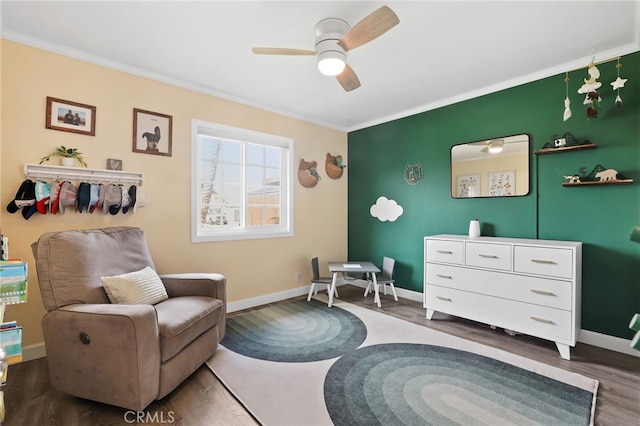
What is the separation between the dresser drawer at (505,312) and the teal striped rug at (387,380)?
11.8 inches

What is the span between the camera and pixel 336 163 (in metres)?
4.55

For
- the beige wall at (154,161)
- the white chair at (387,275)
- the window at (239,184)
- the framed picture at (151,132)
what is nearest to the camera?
the beige wall at (154,161)

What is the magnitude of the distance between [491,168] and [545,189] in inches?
21.0

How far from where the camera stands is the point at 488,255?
2744mm

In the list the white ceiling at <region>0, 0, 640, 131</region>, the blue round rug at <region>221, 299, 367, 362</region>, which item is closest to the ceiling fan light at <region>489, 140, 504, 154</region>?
the white ceiling at <region>0, 0, 640, 131</region>

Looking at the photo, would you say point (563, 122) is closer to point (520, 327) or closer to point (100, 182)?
point (520, 327)

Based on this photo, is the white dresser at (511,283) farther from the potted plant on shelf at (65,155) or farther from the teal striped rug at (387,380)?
the potted plant on shelf at (65,155)

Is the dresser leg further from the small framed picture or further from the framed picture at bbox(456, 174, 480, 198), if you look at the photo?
the small framed picture

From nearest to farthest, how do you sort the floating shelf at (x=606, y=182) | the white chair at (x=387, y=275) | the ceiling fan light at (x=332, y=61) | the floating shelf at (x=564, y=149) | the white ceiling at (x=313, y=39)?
1. the white ceiling at (x=313, y=39)
2. the ceiling fan light at (x=332, y=61)
3. the floating shelf at (x=606, y=182)
4. the floating shelf at (x=564, y=149)
5. the white chair at (x=387, y=275)

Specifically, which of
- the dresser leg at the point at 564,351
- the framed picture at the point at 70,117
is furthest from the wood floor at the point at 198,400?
the framed picture at the point at 70,117

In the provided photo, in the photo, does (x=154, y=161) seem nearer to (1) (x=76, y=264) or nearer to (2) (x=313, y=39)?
(1) (x=76, y=264)

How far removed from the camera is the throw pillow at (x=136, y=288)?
204cm

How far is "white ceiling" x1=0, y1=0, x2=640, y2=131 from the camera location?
2.01m

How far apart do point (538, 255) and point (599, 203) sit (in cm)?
74
